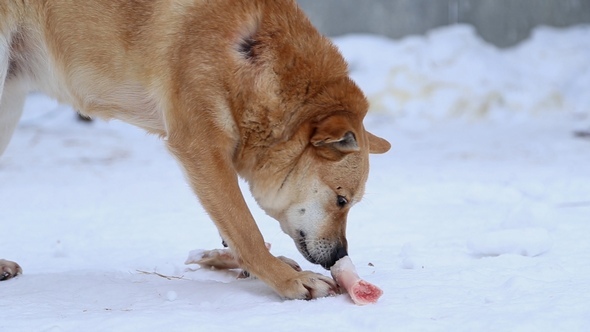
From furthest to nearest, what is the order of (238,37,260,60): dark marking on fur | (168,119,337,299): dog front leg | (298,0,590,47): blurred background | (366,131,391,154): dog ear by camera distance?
(298,0,590,47): blurred background < (366,131,391,154): dog ear < (238,37,260,60): dark marking on fur < (168,119,337,299): dog front leg

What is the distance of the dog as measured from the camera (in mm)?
3467

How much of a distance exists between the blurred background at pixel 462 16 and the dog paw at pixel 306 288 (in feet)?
22.1

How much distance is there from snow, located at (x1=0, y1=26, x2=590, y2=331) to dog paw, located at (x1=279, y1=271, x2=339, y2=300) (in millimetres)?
81

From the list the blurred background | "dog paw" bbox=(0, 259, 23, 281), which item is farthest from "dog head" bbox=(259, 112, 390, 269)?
the blurred background

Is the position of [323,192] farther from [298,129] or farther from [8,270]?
[8,270]

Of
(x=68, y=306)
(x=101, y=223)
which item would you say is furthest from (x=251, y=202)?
(x=68, y=306)

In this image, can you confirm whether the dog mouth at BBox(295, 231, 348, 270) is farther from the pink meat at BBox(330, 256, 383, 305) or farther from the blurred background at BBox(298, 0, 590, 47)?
the blurred background at BBox(298, 0, 590, 47)

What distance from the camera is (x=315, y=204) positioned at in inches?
141

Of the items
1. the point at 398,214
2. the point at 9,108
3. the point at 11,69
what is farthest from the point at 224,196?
the point at 398,214

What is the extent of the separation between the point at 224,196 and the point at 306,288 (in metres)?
0.50

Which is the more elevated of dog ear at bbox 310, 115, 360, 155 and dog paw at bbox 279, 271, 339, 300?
dog ear at bbox 310, 115, 360, 155

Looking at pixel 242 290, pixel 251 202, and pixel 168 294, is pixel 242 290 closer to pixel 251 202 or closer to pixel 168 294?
pixel 168 294

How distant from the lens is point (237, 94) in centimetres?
350

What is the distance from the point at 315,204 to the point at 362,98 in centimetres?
51
